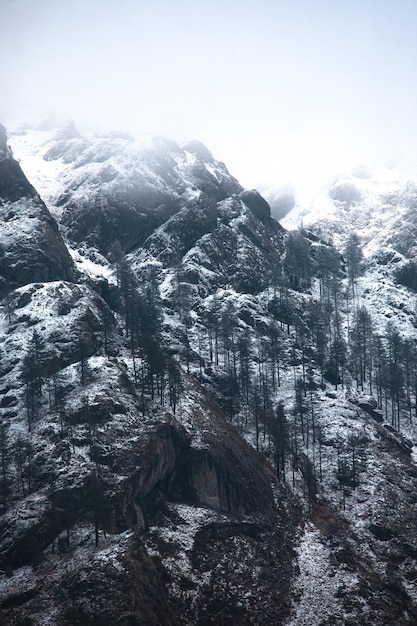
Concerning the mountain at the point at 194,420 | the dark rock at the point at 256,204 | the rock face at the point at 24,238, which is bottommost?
the mountain at the point at 194,420

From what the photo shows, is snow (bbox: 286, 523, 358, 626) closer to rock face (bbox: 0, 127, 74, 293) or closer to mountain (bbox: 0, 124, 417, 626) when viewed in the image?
mountain (bbox: 0, 124, 417, 626)

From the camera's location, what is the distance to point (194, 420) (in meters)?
84.6

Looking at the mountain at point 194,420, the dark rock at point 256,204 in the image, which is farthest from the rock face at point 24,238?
the dark rock at point 256,204

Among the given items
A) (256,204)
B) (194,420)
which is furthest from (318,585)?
(256,204)

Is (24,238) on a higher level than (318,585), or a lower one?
higher

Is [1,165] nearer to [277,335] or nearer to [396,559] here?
[277,335]

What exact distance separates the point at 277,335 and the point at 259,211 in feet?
215

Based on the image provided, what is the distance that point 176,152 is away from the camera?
627 feet

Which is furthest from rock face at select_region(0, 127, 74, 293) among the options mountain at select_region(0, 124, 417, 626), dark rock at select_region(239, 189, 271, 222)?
dark rock at select_region(239, 189, 271, 222)

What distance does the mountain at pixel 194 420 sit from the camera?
61.2 m

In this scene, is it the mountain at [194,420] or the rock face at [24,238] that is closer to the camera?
the mountain at [194,420]

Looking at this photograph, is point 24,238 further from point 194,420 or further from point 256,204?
point 256,204

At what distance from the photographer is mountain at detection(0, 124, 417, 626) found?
201ft

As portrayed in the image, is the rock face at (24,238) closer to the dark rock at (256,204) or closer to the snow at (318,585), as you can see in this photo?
the dark rock at (256,204)
